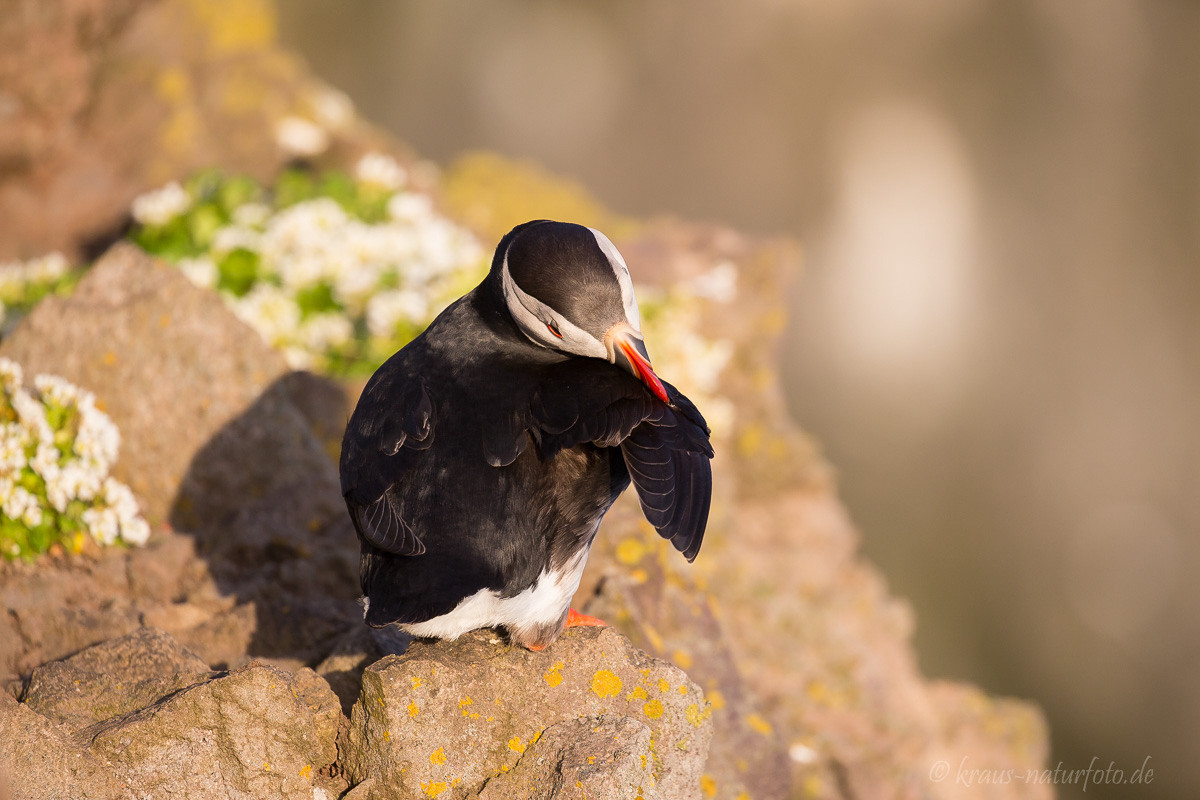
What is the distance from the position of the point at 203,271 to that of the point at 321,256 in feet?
3.18

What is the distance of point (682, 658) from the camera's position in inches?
184

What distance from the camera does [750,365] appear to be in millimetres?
9086

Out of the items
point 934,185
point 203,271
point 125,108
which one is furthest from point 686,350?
point 934,185

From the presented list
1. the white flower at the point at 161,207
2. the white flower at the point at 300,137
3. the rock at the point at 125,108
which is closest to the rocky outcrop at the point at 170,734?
the white flower at the point at 161,207

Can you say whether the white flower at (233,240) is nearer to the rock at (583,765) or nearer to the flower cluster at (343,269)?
the flower cluster at (343,269)

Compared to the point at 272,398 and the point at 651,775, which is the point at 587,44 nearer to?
the point at 272,398

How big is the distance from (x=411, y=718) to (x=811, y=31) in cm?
3245

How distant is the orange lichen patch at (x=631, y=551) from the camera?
4871mm

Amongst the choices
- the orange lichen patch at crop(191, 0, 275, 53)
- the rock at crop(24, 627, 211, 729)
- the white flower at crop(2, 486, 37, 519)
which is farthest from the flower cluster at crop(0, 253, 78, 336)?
the rock at crop(24, 627, 211, 729)

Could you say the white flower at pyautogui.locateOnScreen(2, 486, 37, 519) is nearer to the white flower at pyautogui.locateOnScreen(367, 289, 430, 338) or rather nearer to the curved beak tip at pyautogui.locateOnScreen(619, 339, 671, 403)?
the white flower at pyautogui.locateOnScreen(367, 289, 430, 338)

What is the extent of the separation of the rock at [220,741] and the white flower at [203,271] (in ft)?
16.8

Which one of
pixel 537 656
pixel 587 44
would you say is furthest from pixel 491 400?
pixel 587 44

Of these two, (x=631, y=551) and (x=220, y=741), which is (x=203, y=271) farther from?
(x=220, y=741)

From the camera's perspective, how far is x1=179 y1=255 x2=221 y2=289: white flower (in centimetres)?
747
